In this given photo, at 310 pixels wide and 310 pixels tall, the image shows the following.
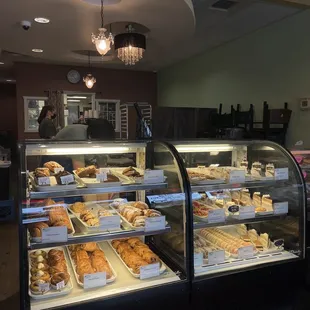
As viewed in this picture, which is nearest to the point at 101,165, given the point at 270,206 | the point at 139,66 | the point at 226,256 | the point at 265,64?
the point at 226,256

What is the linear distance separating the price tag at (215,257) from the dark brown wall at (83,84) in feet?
17.7

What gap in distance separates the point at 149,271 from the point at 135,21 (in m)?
3.11

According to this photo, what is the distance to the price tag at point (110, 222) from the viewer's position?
1.94 metres

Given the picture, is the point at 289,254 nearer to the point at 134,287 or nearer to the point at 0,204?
the point at 134,287

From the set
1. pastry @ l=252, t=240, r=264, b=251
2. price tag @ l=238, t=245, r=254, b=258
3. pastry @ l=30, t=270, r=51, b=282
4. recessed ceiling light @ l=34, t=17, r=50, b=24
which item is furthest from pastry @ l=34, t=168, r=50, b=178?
recessed ceiling light @ l=34, t=17, r=50, b=24

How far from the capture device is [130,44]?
405 cm

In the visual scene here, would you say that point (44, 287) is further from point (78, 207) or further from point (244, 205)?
point (244, 205)

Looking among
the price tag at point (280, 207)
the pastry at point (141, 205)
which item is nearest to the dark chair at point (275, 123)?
the price tag at point (280, 207)

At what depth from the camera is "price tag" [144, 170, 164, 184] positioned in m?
2.10

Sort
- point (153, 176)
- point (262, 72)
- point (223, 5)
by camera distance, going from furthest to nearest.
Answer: point (262, 72) → point (223, 5) → point (153, 176)

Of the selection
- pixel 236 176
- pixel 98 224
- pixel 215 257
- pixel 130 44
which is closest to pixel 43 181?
pixel 98 224

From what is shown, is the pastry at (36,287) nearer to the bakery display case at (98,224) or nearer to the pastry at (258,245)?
the bakery display case at (98,224)

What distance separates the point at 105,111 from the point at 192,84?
273cm

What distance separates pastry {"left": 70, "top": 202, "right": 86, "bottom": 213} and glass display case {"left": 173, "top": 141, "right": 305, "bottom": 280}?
2.60 ft
